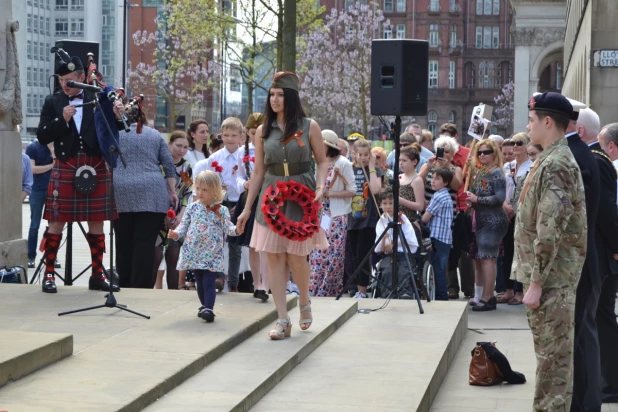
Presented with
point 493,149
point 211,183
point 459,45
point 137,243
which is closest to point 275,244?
point 211,183

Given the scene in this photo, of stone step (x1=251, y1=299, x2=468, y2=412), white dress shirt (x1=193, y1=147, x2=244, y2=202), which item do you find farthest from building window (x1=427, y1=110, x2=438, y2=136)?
stone step (x1=251, y1=299, x2=468, y2=412)

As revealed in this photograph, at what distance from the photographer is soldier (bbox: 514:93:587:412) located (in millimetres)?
6273

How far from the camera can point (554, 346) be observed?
643 centimetres

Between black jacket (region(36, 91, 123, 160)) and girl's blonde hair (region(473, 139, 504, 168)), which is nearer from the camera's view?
black jacket (region(36, 91, 123, 160))

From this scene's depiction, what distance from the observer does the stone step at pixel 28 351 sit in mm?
6281

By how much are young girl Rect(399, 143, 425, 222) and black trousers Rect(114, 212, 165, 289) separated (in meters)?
3.31

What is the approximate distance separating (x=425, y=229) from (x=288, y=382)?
5.84 m

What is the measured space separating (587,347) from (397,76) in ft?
17.6

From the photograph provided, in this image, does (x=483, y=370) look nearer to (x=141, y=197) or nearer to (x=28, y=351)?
(x=28, y=351)

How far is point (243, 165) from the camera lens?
11.2 metres

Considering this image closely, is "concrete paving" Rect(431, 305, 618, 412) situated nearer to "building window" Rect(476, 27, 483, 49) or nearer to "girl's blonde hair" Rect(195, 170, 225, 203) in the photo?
"girl's blonde hair" Rect(195, 170, 225, 203)

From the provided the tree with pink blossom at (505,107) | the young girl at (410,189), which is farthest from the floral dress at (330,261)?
the tree with pink blossom at (505,107)

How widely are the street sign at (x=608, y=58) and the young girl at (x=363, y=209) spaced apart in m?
9.38

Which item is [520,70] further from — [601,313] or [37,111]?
[601,313]
